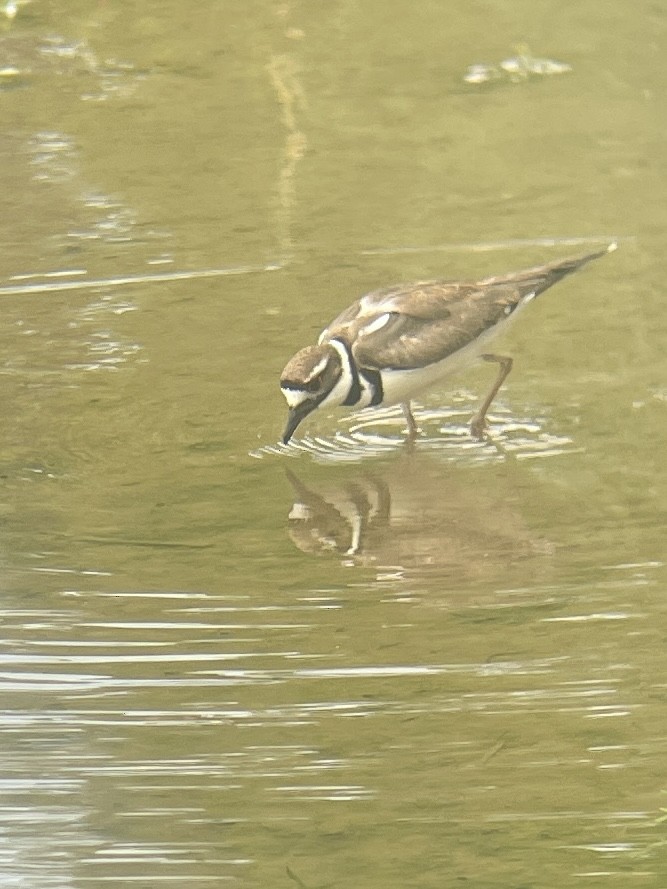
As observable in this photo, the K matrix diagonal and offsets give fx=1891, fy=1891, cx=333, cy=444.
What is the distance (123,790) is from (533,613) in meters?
1.55

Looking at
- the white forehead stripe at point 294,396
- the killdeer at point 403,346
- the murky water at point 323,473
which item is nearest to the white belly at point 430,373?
the killdeer at point 403,346

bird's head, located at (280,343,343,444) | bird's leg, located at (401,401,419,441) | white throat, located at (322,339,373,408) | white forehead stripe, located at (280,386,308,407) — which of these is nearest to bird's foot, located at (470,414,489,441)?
bird's leg, located at (401,401,419,441)

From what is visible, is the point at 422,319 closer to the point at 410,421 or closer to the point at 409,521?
the point at 410,421

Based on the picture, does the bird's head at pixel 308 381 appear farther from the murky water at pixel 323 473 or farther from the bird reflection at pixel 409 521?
the bird reflection at pixel 409 521

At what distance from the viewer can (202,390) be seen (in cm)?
794

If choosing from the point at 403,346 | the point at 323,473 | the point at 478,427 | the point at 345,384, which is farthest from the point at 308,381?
the point at 478,427

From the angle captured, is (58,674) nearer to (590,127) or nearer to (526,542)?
(526,542)

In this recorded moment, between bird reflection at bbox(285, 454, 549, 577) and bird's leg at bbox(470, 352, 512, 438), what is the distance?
0.32 metres

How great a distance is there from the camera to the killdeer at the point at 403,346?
730cm

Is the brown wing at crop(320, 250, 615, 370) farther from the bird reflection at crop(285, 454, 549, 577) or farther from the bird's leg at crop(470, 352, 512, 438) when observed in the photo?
the bird reflection at crop(285, 454, 549, 577)

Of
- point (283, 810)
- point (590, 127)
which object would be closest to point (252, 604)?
point (283, 810)

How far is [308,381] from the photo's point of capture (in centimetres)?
717

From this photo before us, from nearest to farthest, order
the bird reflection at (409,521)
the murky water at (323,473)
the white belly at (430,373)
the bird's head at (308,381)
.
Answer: the murky water at (323,473), the bird reflection at (409,521), the bird's head at (308,381), the white belly at (430,373)

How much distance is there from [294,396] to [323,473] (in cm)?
32
